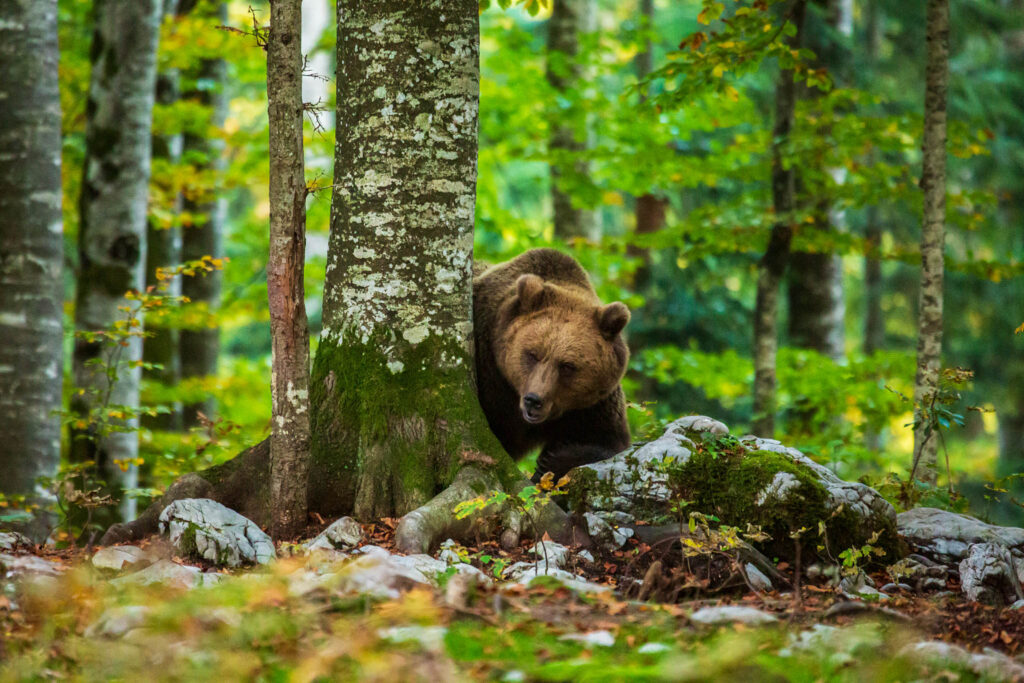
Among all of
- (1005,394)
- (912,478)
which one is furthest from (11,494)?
(1005,394)

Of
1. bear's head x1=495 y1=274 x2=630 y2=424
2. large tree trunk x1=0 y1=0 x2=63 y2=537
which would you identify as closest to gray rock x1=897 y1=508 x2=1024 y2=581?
bear's head x1=495 y1=274 x2=630 y2=424

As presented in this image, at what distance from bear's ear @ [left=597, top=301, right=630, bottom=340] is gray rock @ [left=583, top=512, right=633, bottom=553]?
1.91 meters

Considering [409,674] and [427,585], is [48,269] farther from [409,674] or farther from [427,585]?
[409,674]

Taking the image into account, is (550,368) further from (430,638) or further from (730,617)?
(430,638)

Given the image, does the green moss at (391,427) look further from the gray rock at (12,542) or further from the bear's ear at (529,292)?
the gray rock at (12,542)

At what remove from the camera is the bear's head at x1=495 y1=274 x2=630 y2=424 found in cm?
607

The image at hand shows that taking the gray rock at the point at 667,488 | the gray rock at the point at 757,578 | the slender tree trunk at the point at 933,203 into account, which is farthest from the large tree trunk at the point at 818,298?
the gray rock at the point at 757,578

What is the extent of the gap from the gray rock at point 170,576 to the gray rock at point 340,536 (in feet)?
2.02

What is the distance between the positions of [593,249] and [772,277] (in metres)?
2.33

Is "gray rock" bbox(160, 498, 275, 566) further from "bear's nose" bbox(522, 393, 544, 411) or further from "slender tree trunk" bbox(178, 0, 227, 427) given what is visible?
"slender tree trunk" bbox(178, 0, 227, 427)

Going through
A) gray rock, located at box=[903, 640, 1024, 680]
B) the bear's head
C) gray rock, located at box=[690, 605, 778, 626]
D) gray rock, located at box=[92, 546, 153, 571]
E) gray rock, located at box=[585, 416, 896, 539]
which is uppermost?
the bear's head

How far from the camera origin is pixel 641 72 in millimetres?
16031

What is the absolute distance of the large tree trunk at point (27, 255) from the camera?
22.8ft

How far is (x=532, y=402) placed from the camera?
580 centimetres
